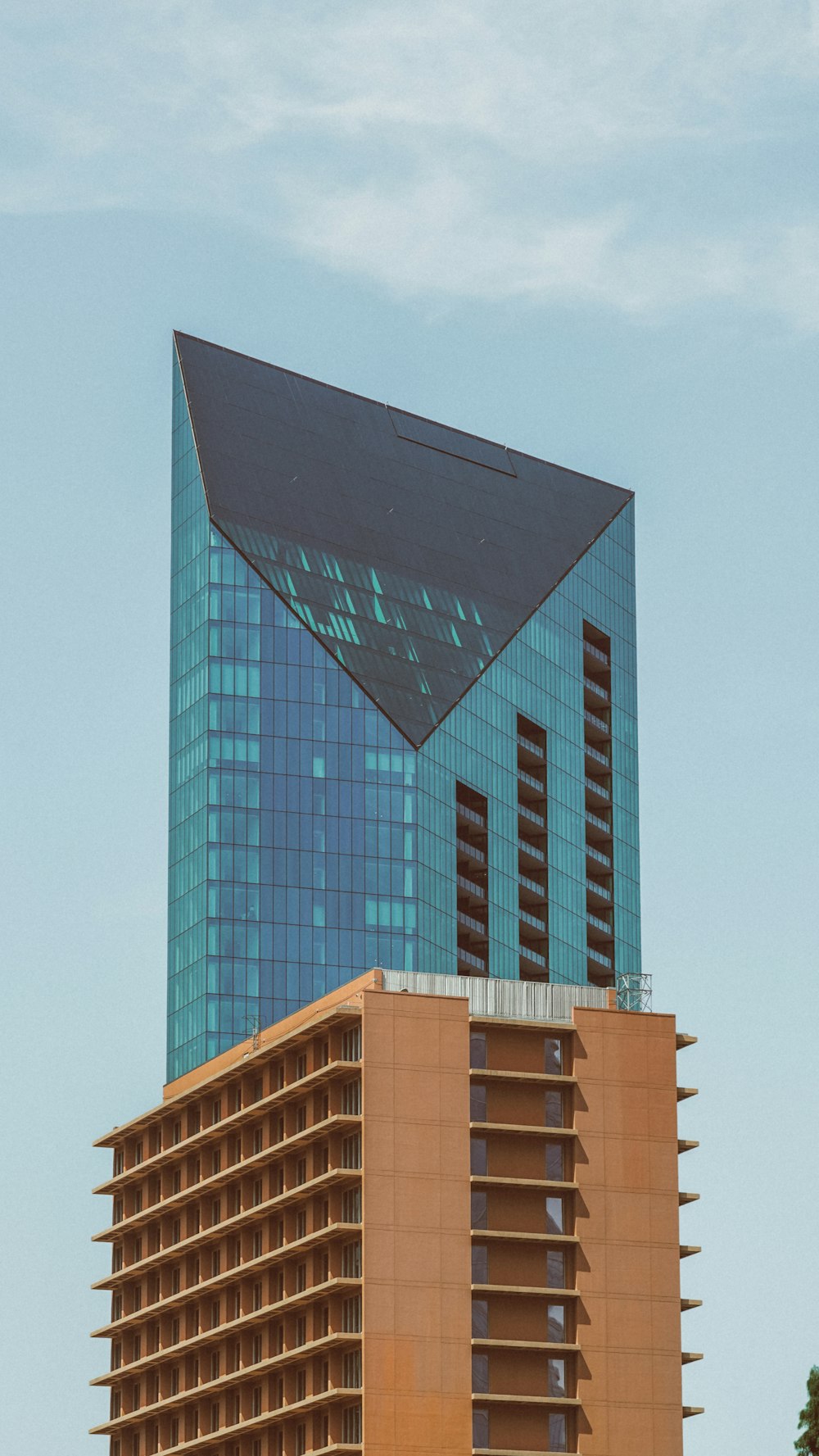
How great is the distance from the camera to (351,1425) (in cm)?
15550

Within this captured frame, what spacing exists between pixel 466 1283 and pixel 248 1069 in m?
24.8

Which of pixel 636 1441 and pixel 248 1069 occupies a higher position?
pixel 248 1069

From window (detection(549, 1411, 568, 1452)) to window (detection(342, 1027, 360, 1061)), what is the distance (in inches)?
872

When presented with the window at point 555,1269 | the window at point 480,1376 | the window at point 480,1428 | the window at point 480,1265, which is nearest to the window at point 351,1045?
the window at point 480,1265

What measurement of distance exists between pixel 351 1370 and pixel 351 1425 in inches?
114

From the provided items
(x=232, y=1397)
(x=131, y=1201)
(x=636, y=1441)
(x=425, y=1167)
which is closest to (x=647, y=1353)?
(x=636, y=1441)

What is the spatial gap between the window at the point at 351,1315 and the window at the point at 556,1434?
11.8 metres

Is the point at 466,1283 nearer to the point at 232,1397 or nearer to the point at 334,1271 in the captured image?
the point at 334,1271

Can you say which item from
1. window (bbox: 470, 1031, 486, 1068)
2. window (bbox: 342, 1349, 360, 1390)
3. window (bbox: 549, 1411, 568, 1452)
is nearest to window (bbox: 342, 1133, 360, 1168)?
window (bbox: 470, 1031, 486, 1068)

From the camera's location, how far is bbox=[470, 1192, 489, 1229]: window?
158 meters

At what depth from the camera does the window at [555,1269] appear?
522 ft

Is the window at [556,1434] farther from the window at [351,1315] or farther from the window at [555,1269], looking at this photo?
the window at [351,1315]

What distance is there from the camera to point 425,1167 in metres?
157

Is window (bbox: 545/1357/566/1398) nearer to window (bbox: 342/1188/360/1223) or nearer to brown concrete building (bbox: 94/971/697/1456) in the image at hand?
brown concrete building (bbox: 94/971/697/1456)
